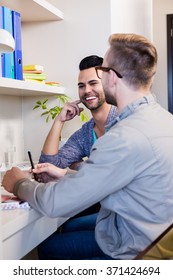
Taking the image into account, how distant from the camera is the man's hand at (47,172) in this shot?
1.52 meters

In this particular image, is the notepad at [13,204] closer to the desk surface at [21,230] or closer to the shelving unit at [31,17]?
the desk surface at [21,230]

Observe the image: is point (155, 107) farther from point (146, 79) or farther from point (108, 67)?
point (108, 67)

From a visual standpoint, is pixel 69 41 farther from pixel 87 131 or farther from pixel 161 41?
pixel 161 41

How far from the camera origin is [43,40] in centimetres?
246

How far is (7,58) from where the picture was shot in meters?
1.89

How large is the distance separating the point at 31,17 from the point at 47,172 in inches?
47.4

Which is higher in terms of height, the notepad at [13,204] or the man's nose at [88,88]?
the man's nose at [88,88]

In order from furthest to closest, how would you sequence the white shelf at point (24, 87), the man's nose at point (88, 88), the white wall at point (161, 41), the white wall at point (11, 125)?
the white wall at point (161, 41) < the white wall at point (11, 125) < the man's nose at point (88, 88) < the white shelf at point (24, 87)

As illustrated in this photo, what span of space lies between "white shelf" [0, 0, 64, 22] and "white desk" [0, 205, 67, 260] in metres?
1.20

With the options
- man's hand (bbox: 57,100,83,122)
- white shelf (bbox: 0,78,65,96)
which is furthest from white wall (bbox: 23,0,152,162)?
man's hand (bbox: 57,100,83,122)

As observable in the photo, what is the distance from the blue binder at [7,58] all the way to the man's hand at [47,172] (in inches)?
22.4

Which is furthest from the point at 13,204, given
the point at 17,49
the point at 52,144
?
the point at 17,49

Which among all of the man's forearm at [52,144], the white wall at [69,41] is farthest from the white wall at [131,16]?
the man's forearm at [52,144]
